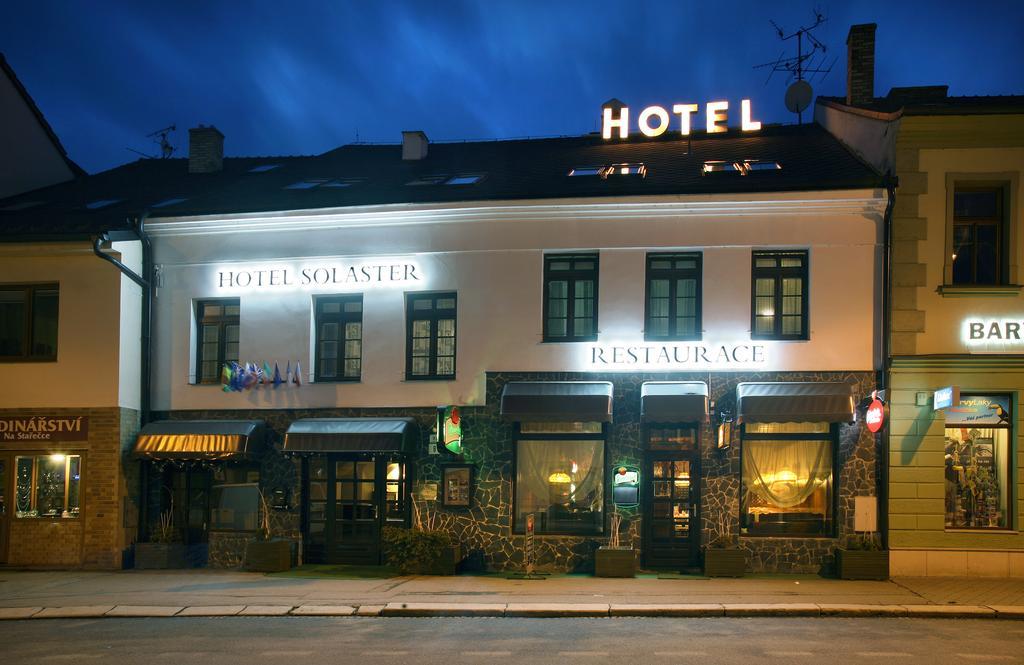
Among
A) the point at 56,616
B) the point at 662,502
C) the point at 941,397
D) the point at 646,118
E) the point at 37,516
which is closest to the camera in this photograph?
the point at 56,616

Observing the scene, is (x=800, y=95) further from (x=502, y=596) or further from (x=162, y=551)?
(x=162, y=551)

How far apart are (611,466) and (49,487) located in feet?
37.8

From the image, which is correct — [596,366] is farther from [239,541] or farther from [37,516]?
[37,516]

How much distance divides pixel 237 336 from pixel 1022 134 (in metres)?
16.0

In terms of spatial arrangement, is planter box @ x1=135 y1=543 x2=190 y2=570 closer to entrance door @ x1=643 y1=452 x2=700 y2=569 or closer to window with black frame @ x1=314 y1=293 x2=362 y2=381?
window with black frame @ x1=314 y1=293 x2=362 y2=381

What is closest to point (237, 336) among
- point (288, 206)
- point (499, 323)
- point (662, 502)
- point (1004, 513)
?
point (288, 206)

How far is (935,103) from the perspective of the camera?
20.6 metres

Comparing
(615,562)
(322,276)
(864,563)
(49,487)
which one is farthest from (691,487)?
(49,487)

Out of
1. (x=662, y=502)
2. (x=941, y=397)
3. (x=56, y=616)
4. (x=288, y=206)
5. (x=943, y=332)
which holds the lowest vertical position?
(x=56, y=616)

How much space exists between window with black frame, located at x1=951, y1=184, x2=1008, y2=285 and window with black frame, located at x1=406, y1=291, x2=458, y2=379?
9.68 m

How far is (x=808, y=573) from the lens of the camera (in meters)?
17.7

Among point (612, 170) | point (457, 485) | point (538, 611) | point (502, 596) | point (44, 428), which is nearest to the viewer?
point (538, 611)

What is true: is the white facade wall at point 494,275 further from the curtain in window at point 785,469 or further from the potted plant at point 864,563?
the potted plant at point 864,563

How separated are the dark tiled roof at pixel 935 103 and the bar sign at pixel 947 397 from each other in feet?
16.4
